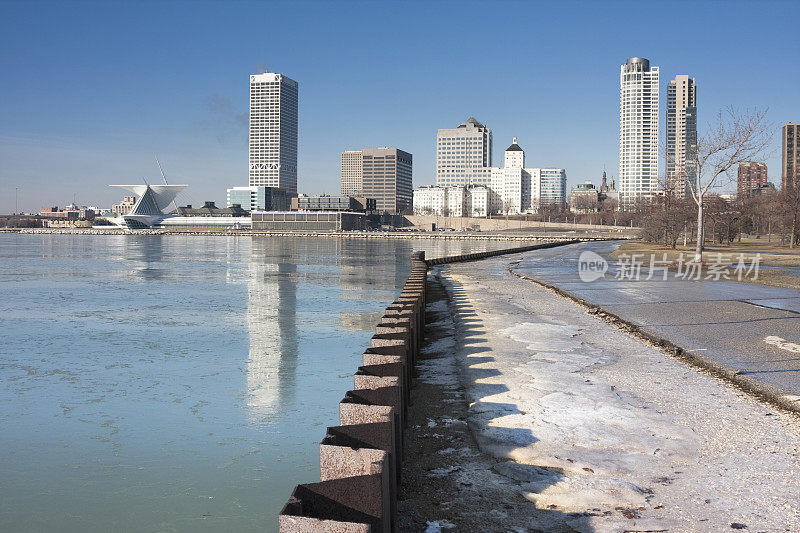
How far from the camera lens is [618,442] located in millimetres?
7738

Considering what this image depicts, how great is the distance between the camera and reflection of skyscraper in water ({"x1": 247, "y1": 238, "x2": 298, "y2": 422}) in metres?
11.7

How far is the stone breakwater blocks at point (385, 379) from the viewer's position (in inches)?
310

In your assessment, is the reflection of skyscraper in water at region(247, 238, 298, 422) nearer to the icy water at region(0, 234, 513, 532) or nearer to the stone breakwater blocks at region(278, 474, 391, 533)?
the icy water at region(0, 234, 513, 532)

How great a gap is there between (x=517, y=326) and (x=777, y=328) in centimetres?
596

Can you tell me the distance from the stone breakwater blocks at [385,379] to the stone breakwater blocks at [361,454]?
1326 millimetres

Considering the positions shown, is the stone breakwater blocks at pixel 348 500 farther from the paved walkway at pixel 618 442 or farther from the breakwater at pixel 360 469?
the paved walkway at pixel 618 442

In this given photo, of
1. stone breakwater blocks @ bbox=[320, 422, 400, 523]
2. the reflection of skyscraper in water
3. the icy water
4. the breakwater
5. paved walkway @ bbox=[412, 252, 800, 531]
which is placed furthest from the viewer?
the reflection of skyscraper in water

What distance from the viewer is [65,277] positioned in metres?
39.6

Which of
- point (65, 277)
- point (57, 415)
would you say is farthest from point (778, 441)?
point (65, 277)

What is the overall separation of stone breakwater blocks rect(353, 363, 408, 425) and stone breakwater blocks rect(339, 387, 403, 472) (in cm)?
15

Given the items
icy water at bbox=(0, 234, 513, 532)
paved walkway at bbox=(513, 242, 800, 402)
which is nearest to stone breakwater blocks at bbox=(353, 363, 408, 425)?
icy water at bbox=(0, 234, 513, 532)

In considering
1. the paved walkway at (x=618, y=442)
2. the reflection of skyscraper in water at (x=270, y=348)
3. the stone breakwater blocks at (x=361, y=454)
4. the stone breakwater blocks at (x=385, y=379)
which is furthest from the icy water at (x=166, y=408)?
the paved walkway at (x=618, y=442)

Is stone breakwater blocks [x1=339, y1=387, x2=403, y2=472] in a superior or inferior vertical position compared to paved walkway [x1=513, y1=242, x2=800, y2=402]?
superior

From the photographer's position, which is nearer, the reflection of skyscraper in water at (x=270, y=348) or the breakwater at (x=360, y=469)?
the breakwater at (x=360, y=469)
